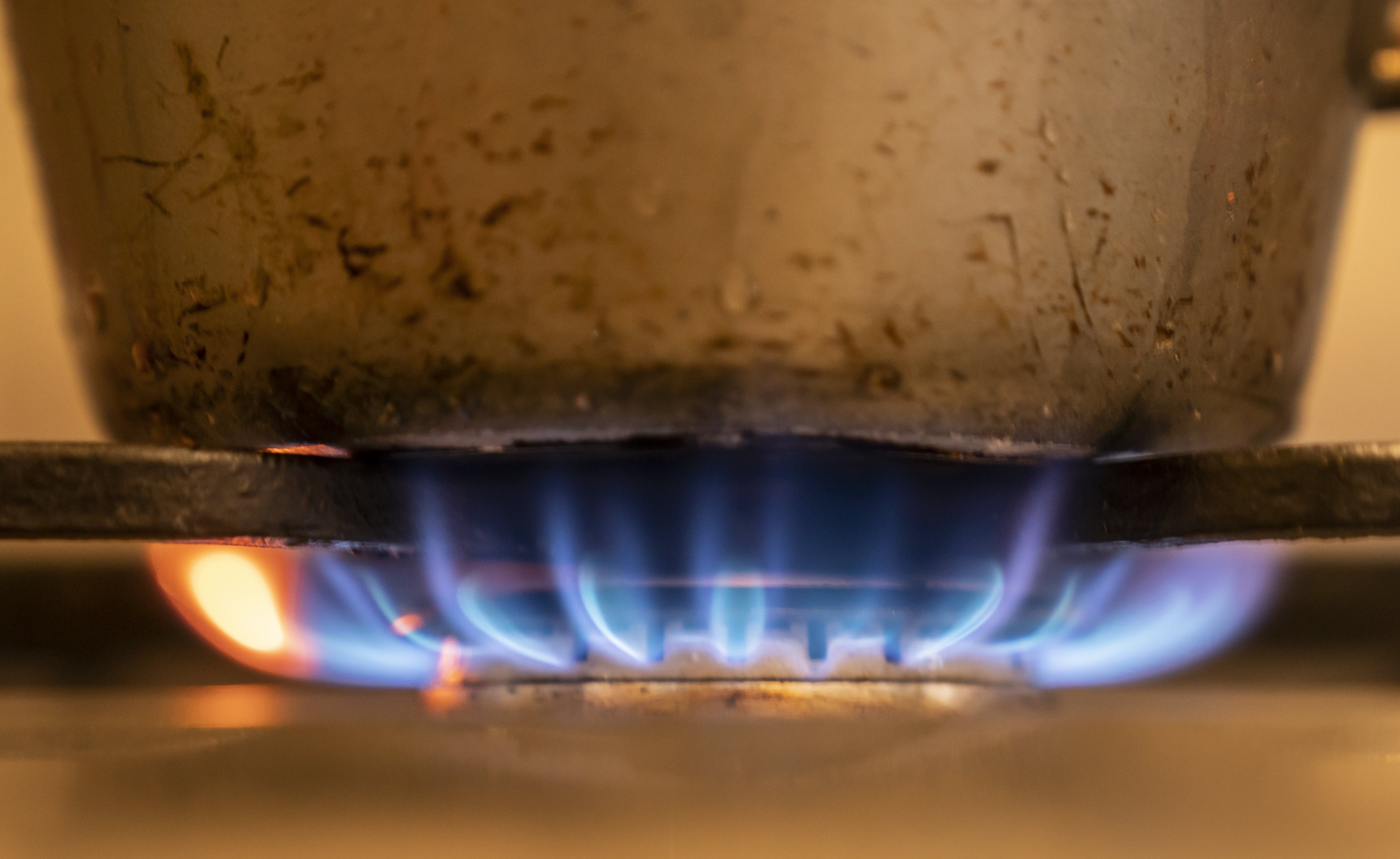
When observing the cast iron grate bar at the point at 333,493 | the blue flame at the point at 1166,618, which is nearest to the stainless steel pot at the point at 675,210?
the cast iron grate bar at the point at 333,493

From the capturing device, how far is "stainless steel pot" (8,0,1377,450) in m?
0.26

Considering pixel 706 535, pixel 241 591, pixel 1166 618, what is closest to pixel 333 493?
pixel 706 535

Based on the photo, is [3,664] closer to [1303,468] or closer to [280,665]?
[280,665]

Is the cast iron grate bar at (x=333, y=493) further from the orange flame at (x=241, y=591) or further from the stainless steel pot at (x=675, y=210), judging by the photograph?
the orange flame at (x=241, y=591)

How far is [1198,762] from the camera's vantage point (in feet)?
0.89

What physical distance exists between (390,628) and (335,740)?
0.32 feet

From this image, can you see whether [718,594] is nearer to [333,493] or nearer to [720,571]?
[720,571]

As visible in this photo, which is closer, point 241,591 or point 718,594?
point 718,594

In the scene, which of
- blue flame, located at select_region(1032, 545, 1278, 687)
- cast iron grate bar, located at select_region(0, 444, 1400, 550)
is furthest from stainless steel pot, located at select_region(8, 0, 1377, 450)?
blue flame, located at select_region(1032, 545, 1278, 687)

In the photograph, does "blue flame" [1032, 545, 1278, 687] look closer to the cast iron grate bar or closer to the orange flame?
the cast iron grate bar

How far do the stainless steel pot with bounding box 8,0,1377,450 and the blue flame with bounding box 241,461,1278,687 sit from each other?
2.2 inches

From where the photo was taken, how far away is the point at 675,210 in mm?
261

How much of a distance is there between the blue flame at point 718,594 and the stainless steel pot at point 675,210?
0.06m

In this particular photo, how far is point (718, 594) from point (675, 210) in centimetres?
13
